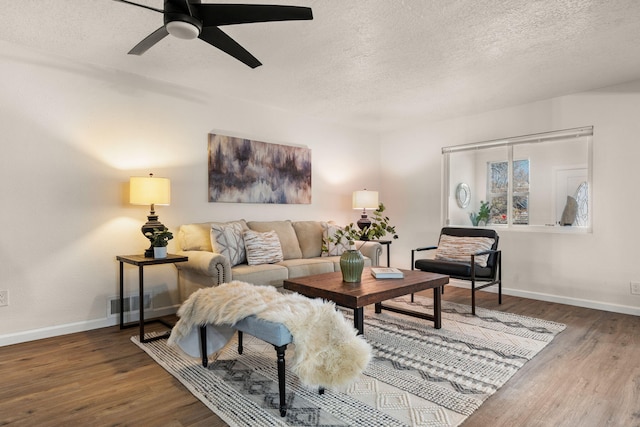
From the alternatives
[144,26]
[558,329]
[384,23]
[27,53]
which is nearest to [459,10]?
[384,23]

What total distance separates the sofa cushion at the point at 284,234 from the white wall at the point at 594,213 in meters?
2.18

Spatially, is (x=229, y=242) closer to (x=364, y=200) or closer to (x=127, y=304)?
(x=127, y=304)

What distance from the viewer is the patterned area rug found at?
73.5 inches

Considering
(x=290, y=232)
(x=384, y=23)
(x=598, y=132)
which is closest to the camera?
(x=384, y=23)

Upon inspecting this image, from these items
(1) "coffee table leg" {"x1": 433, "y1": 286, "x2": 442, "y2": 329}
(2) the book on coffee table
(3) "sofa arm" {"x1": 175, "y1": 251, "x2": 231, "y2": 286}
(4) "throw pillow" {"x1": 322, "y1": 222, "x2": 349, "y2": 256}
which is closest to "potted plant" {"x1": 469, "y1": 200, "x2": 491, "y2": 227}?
(4) "throw pillow" {"x1": 322, "y1": 222, "x2": 349, "y2": 256}

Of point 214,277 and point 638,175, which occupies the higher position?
point 638,175

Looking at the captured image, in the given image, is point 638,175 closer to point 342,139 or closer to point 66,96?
point 342,139

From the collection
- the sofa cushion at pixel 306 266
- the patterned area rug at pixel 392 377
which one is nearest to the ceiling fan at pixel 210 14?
the patterned area rug at pixel 392 377

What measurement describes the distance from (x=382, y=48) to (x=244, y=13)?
1441mm

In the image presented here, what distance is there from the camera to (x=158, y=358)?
2621mm

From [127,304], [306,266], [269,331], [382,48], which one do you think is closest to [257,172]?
[306,266]

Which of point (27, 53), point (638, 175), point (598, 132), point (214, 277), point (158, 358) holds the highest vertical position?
point (27, 53)

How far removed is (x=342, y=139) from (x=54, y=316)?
402 cm

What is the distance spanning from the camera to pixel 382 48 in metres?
2.97
